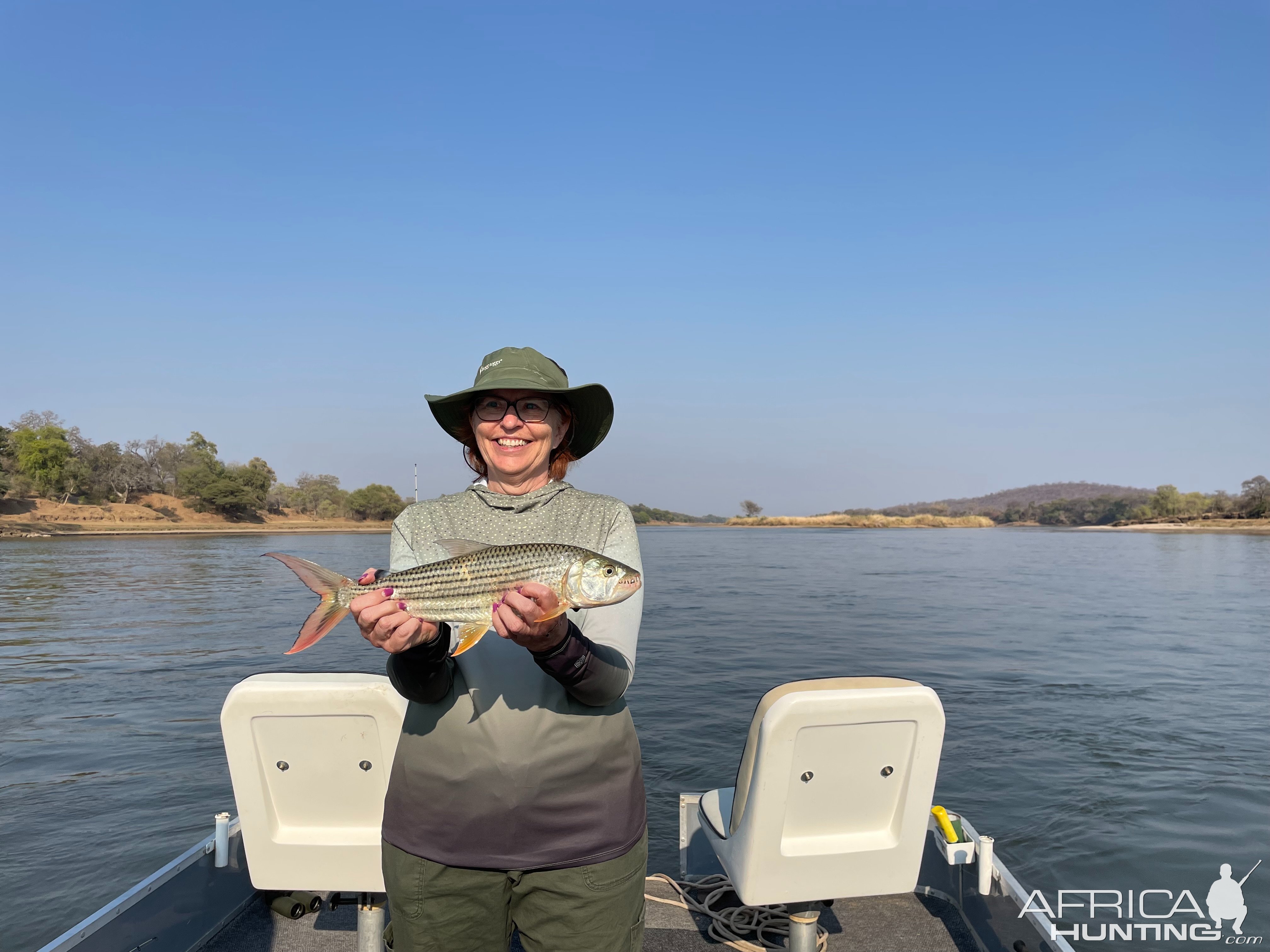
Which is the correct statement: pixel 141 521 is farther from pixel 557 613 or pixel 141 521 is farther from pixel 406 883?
pixel 557 613

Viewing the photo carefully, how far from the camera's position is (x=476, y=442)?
3084mm

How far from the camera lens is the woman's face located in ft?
9.07

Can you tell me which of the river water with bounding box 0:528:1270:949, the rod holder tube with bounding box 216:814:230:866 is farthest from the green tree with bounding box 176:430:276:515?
the rod holder tube with bounding box 216:814:230:866

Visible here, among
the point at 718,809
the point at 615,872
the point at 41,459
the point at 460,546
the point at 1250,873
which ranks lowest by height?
the point at 1250,873

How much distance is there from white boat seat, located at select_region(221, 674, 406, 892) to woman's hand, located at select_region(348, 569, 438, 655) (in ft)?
3.68

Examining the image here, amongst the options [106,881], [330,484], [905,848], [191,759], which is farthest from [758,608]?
[330,484]

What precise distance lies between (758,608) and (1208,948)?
749 inches

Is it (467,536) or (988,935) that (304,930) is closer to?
(467,536)

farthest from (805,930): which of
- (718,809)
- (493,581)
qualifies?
(493,581)

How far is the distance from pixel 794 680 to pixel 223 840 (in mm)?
11925

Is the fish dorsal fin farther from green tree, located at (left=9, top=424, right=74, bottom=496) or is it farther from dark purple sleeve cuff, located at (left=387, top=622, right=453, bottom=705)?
green tree, located at (left=9, top=424, right=74, bottom=496)

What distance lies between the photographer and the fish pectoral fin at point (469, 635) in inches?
95.5

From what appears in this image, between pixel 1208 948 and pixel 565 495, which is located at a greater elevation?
pixel 565 495

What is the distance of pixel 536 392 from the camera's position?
277cm
